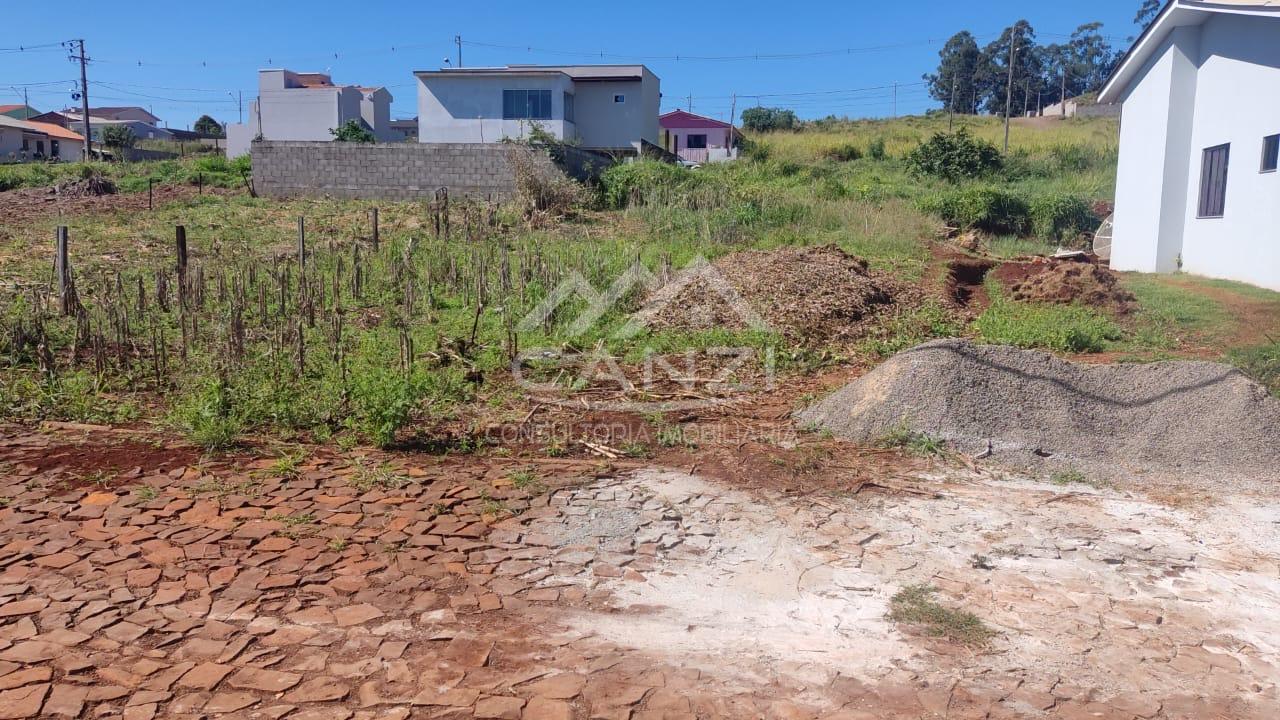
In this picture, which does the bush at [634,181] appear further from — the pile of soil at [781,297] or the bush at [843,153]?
the bush at [843,153]

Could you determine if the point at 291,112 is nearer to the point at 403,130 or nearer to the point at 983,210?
the point at 403,130

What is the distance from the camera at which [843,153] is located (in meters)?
27.3

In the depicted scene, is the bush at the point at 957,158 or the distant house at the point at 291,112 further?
the distant house at the point at 291,112

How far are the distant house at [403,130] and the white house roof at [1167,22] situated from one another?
30.2 meters

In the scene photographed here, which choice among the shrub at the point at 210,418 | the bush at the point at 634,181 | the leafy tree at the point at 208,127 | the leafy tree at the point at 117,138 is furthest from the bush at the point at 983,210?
the leafy tree at the point at 208,127

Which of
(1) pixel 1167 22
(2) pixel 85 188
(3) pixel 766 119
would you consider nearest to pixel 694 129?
(3) pixel 766 119

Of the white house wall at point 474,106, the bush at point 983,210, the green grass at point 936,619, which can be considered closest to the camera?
the green grass at point 936,619

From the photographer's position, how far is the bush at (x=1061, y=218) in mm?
16172

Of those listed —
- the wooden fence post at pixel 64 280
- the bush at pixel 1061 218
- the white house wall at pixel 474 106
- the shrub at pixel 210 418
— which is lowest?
the shrub at pixel 210 418

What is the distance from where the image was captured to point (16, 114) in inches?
2235

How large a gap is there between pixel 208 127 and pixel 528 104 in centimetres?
3509

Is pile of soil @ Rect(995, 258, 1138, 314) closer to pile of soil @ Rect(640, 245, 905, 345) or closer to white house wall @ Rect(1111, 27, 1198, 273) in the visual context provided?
pile of soil @ Rect(640, 245, 905, 345)

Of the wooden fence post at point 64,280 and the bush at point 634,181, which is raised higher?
the bush at point 634,181

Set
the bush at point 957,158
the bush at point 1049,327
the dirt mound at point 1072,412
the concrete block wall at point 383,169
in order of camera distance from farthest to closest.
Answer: the bush at point 957,158, the concrete block wall at point 383,169, the bush at point 1049,327, the dirt mound at point 1072,412
